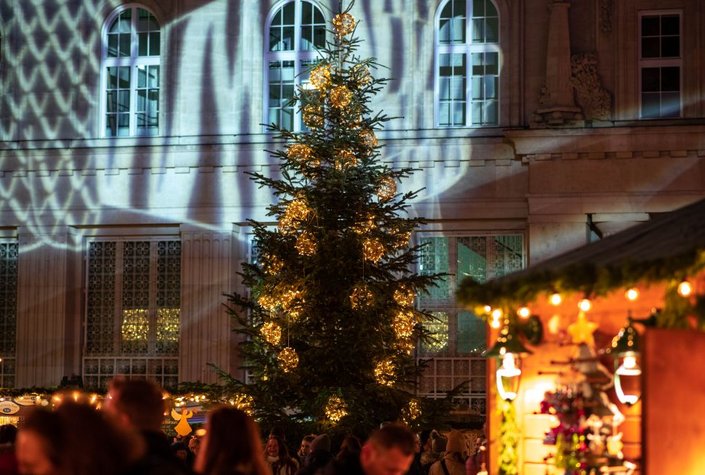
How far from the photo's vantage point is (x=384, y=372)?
1838 cm

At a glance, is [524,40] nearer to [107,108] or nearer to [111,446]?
[107,108]

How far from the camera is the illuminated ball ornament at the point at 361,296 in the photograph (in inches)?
717

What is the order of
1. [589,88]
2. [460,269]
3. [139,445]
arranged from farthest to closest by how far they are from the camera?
[460,269]
[589,88]
[139,445]

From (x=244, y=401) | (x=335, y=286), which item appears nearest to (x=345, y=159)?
(x=335, y=286)

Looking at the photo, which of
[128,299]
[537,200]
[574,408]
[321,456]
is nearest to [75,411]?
[321,456]

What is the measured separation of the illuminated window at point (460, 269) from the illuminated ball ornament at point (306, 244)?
26.6ft

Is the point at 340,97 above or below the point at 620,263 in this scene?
above

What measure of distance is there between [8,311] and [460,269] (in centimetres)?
872

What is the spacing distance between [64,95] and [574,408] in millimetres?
19559

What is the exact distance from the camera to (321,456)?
1002 cm

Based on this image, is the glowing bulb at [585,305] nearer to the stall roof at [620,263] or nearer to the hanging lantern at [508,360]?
the stall roof at [620,263]

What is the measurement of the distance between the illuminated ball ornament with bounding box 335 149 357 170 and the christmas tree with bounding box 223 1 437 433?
0.04 ft

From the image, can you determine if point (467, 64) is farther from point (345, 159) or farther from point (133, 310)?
point (345, 159)

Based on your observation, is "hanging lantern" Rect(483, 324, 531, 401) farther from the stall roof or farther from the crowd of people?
the crowd of people
